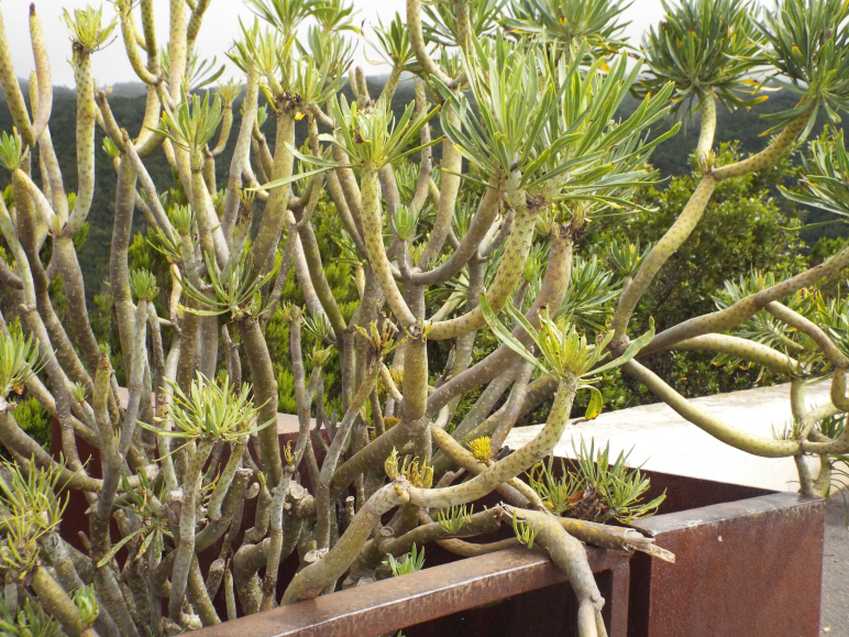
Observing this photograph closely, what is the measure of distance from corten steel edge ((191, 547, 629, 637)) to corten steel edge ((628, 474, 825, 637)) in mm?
75

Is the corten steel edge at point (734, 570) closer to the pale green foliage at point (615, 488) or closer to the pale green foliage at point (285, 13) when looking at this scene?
the pale green foliage at point (615, 488)

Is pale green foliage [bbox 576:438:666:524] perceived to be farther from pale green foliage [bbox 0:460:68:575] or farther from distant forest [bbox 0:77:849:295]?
distant forest [bbox 0:77:849:295]

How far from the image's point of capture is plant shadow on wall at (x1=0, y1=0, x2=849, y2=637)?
86 cm

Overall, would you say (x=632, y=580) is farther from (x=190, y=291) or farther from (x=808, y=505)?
(x=190, y=291)

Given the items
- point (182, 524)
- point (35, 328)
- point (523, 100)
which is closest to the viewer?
point (523, 100)

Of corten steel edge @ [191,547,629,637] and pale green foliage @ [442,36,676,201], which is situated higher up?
pale green foliage @ [442,36,676,201]

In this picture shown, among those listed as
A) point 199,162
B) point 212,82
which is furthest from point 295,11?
point 212,82

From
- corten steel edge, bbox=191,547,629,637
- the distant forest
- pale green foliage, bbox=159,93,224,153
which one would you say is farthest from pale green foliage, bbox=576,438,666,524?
the distant forest

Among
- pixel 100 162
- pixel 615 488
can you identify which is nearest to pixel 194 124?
pixel 615 488

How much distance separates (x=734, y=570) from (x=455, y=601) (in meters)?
0.48

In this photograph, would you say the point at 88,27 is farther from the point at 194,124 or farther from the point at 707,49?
the point at 707,49

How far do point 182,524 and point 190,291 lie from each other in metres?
0.26

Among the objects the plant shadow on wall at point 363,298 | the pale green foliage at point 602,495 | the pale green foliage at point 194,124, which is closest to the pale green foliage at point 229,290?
the plant shadow on wall at point 363,298

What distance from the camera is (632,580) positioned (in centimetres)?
117
